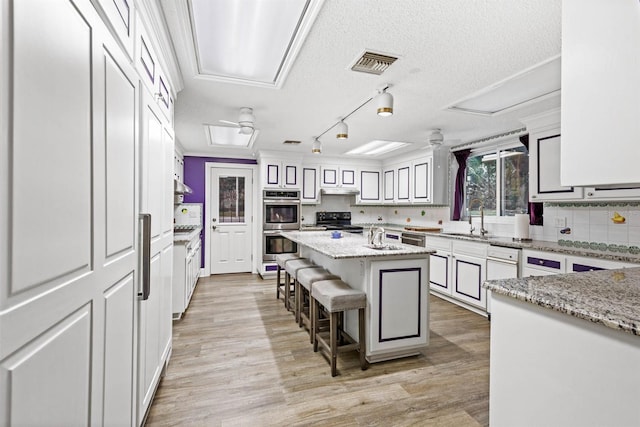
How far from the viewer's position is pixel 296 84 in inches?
105

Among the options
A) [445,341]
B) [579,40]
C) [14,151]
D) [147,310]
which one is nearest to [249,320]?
[147,310]

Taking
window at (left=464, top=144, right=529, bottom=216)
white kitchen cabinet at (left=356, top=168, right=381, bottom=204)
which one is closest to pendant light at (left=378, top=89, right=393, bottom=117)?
window at (left=464, top=144, right=529, bottom=216)

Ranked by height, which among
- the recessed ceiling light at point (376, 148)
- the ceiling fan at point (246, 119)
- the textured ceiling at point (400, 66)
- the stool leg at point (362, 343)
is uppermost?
the recessed ceiling light at point (376, 148)

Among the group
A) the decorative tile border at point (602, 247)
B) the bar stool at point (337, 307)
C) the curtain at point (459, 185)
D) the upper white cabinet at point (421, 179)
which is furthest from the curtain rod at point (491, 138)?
the bar stool at point (337, 307)

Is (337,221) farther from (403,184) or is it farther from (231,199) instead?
(231,199)

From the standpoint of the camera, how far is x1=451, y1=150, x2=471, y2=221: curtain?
5.04 meters

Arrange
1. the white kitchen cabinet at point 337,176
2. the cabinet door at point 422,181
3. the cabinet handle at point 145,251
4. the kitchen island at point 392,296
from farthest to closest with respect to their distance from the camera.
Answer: the white kitchen cabinet at point 337,176 < the cabinet door at point 422,181 < the kitchen island at point 392,296 < the cabinet handle at point 145,251

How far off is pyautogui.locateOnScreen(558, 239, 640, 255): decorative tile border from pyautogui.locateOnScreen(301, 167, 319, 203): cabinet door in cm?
399

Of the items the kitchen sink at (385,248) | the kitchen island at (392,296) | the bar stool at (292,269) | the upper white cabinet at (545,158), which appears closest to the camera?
the kitchen island at (392,296)

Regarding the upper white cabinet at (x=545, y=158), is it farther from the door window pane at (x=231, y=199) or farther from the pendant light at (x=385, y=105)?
the door window pane at (x=231, y=199)

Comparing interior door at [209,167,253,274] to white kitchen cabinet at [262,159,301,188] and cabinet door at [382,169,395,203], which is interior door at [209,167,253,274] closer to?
white kitchen cabinet at [262,159,301,188]

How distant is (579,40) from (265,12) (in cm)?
154

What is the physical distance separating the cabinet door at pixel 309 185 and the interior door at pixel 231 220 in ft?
3.58

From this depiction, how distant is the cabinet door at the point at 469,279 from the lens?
3646 millimetres
